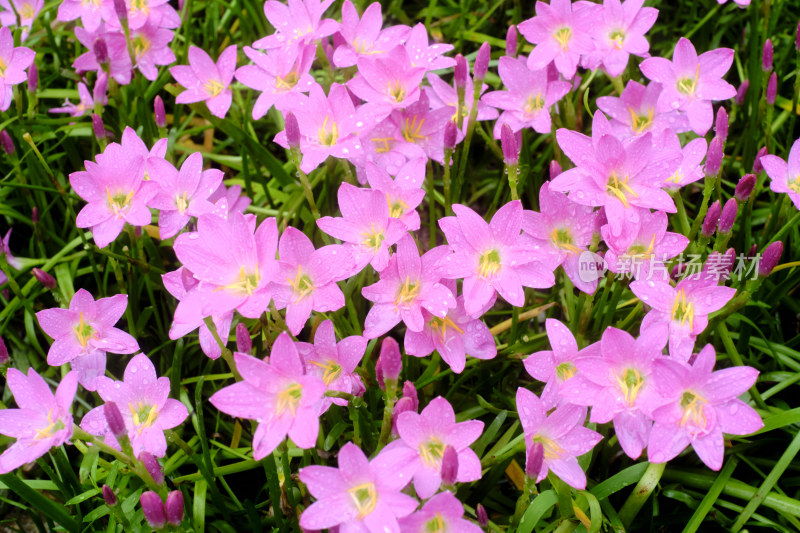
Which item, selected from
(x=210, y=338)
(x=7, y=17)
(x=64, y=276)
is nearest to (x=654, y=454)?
(x=210, y=338)

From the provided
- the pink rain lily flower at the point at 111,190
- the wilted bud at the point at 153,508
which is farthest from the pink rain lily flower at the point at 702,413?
the pink rain lily flower at the point at 111,190

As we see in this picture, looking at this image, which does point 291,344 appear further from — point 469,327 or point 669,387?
Result: point 669,387

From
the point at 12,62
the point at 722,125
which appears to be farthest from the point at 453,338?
the point at 12,62

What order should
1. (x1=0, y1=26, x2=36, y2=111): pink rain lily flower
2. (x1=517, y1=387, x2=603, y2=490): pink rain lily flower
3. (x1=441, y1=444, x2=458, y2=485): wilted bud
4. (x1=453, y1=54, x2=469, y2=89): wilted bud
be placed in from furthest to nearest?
(x1=0, y1=26, x2=36, y2=111): pink rain lily flower < (x1=453, y1=54, x2=469, y2=89): wilted bud < (x1=517, y1=387, x2=603, y2=490): pink rain lily flower < (x1=441, y1=444, x2=458, y2=485): wilted bud

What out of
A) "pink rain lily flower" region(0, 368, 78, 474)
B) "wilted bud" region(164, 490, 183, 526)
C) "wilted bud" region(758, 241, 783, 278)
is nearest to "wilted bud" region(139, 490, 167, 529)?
"wilted bud" region(164, 490, 183, 526)

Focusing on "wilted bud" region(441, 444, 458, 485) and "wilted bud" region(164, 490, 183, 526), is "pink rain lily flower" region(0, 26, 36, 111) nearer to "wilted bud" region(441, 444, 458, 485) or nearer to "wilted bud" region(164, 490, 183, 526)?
"wilted bud" region(164, 490, 183, 526)

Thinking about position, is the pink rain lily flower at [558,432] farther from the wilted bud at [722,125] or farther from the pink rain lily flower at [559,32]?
the pink rain lily flower at [559,32]
